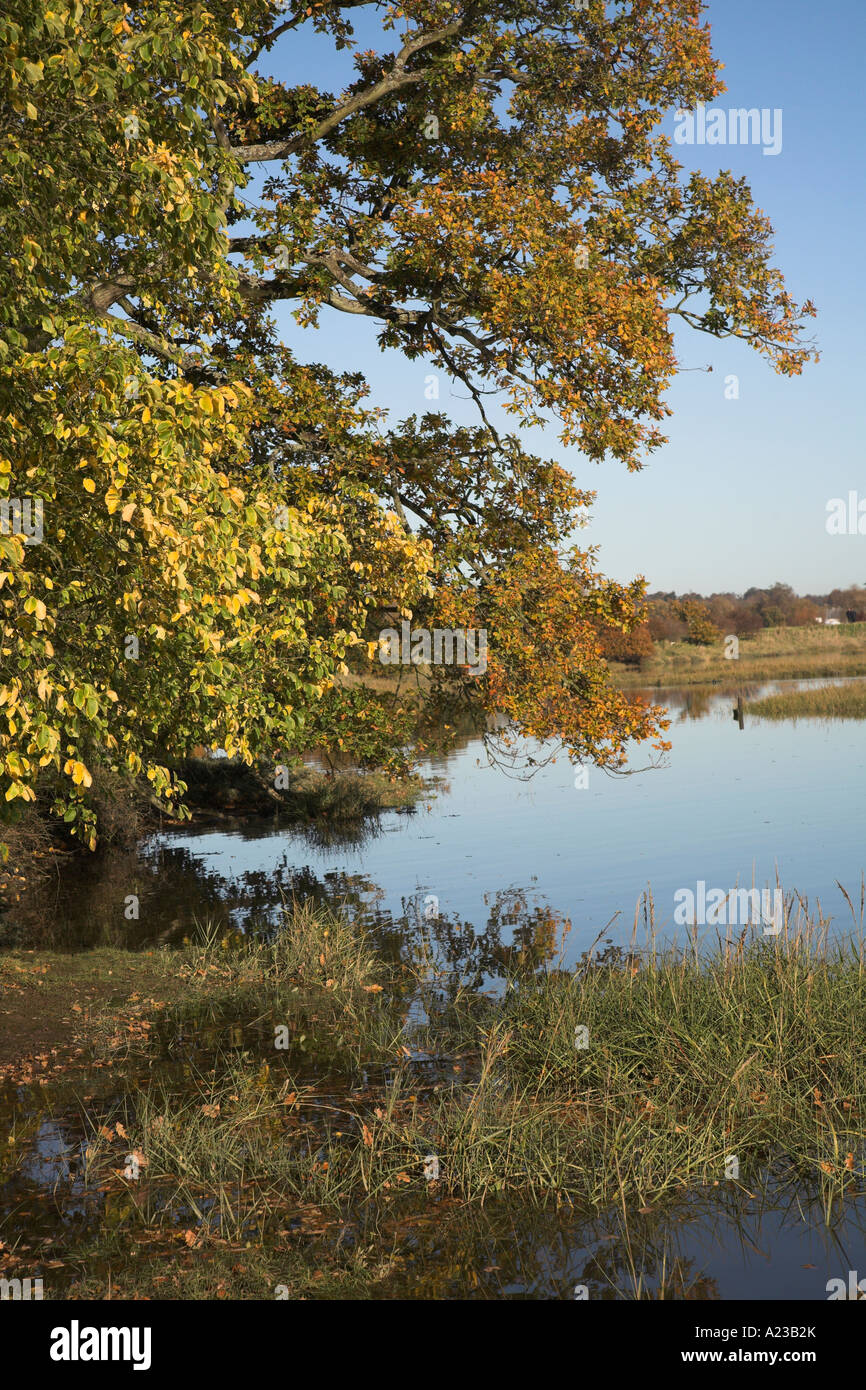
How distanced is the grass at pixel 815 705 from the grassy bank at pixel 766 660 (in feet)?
49.2

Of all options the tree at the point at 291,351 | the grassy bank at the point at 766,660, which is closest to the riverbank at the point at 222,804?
the tree at the point at 291,351

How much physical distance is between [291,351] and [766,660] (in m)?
70.4

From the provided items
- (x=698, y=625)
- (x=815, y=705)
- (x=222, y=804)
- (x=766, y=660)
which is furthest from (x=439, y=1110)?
(x=698, y=625)

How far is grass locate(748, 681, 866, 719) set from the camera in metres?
48.8

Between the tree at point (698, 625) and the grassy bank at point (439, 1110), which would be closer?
the grassy bank at point (439, 1110)

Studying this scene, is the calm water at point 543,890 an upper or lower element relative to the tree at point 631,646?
lower

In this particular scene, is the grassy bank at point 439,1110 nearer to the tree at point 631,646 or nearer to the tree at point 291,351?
the tree at point 291,351

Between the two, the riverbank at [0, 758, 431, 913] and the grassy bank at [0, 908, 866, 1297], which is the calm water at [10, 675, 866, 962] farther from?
the grassy bank at [0, 908, 866, 1297]

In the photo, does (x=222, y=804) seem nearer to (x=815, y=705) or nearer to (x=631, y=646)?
(x=815, y=705)

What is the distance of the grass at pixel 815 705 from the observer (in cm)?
4881

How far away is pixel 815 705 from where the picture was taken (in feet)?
165

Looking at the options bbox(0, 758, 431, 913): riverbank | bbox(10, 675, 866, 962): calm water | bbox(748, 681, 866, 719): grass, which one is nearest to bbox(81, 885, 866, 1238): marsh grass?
bbox(10, 675, 866, 962): calm water

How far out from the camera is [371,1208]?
25.3ft

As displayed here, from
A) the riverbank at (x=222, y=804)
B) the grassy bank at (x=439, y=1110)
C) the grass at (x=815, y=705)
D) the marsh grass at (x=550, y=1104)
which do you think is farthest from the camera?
the grass at (x=815, y=705)
